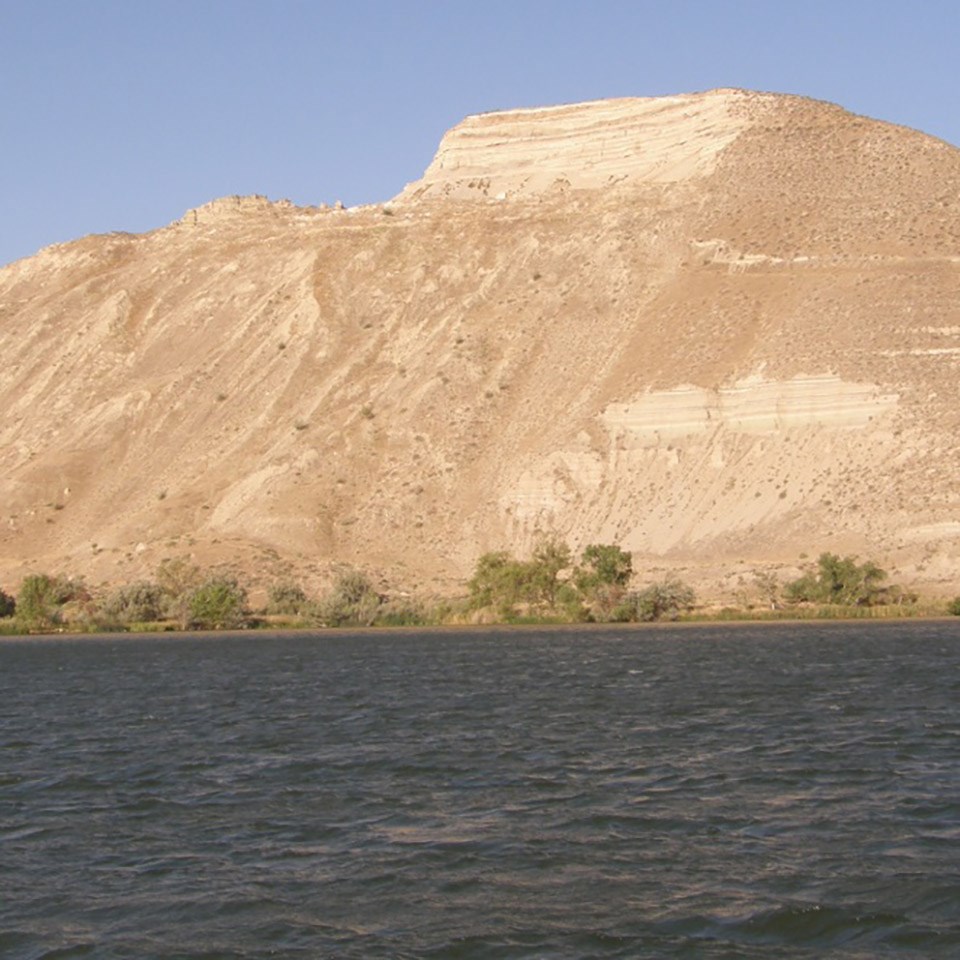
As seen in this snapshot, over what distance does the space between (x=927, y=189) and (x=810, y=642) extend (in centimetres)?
4414

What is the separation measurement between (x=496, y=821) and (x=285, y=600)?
53.3 metres

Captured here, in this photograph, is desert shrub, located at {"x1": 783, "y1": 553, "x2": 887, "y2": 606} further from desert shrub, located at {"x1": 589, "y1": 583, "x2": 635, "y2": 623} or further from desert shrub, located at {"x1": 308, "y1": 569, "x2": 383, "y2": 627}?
desert shrub, located at {"x1": 308, "y1": 569, "x2": 383, "y2": 627}

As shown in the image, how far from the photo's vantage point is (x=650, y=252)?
8906 centimetres

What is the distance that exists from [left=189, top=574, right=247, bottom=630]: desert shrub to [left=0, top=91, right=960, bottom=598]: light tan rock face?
4.33 m

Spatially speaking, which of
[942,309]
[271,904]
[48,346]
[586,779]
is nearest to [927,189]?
[942,309]

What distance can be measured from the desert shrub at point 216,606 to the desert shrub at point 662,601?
17530 mm

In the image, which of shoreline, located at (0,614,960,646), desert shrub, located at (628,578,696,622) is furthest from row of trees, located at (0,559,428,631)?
desert shrub, located at (628,578,696,622)

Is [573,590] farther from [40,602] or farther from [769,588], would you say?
[40,602]

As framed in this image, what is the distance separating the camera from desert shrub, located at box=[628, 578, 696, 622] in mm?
63250

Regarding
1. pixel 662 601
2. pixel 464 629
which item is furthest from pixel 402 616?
pixel 662 601

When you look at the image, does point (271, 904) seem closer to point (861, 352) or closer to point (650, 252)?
point (861, 352)

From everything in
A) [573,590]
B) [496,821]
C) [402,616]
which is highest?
[573,590]

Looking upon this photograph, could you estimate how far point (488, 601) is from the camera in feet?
219

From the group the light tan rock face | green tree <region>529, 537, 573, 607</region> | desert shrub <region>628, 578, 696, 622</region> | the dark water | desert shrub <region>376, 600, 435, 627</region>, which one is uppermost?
the light tan rock face
